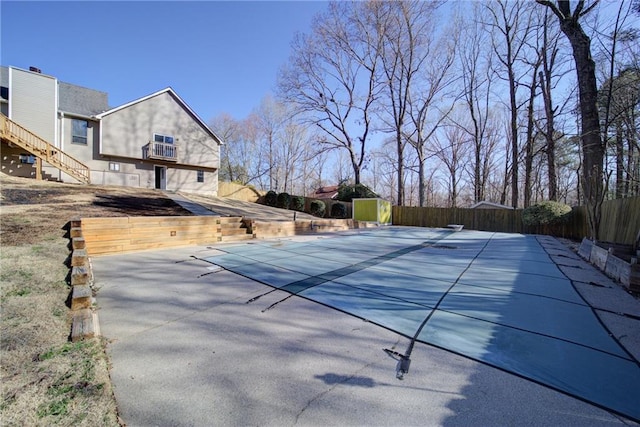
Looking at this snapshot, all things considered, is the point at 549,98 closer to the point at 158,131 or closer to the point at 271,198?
the point at 271,198

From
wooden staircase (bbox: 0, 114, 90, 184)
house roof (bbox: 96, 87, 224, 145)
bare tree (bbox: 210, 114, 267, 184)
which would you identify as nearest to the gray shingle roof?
house roof (bbox: 96, 87, 224, 145)

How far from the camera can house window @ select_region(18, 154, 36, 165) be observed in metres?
13.6

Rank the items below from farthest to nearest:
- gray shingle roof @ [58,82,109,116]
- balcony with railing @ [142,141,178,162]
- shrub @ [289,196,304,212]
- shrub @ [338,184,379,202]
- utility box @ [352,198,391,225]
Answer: shrub @ [289,196,304,212] → shrub @ [338,184,379,202] → utility box @ [352,198,391,225] → balcony with railing @ [142,141,178,162] → gray shingle roof @ [58,82,109,116]

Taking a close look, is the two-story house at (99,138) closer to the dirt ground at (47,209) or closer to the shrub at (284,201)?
the shrub at (284,201)

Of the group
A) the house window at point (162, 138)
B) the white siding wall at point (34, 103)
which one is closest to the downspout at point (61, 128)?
the white siding wall at point (34, 103)

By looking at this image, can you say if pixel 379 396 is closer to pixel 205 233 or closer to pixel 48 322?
pixel 48 322

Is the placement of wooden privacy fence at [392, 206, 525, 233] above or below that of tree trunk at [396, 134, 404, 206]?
below

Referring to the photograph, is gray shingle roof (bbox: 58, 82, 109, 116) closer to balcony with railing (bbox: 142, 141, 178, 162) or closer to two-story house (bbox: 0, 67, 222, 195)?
two-story house (bbox: 0, 67, 222, 195)

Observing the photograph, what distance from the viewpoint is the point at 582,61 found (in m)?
8.99

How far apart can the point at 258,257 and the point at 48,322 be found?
11.0 ft

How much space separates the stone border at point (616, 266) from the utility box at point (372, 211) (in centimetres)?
1082

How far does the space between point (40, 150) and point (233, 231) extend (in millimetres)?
12109

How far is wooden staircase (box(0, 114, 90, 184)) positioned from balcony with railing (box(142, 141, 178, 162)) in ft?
9.85

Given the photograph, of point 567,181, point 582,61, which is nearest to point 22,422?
point 582,61
